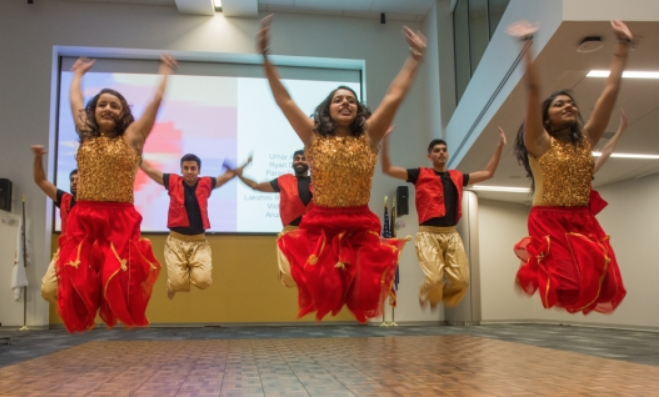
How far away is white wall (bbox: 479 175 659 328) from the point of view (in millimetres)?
8531

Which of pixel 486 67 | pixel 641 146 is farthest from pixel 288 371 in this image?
pixel 641 146

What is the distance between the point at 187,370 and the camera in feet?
13.2

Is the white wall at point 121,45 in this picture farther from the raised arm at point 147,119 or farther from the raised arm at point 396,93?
the raised arm at point 396,93

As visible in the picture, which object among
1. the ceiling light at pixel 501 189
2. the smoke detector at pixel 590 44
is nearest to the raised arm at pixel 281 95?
the smoke detector at pixel 590 44

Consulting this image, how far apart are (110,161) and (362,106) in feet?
4.80

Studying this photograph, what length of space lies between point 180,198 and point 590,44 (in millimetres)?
3951

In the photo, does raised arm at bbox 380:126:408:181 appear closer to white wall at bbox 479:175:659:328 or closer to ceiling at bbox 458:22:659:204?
ceiling at bbox 458:22:659:204

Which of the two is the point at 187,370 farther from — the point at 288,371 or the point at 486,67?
the point at 486,67

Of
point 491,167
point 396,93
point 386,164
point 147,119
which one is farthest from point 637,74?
point 147,119

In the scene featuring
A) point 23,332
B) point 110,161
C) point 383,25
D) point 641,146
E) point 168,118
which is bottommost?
point 23,332

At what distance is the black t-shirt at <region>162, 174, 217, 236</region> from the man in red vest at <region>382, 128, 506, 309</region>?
2202 millimetres

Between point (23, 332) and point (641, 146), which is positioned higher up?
point (641, 146)

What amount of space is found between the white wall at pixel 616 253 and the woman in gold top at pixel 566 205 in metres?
Answer: 5.00

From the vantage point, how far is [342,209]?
3082 millimetres
